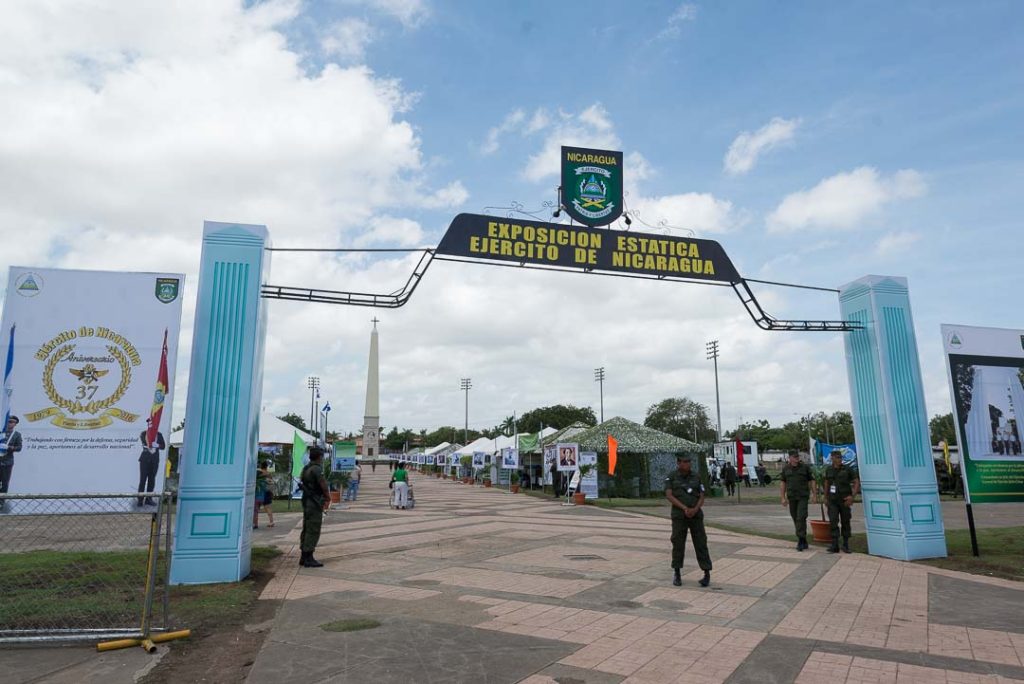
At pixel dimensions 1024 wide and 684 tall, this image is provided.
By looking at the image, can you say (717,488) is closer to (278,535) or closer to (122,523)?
(278,535)

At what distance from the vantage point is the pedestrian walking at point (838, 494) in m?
11.1

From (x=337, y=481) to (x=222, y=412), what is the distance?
16001 mm

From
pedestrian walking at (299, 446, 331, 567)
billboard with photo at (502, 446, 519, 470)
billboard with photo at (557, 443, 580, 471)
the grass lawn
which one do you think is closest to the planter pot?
A: pedestrian walking at (299, 446, 331, 567)

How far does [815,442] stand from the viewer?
70.7ft

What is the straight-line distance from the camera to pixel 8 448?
7641mm

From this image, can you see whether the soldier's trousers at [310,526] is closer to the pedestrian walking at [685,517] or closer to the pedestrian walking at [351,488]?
the pedestrian walking at [685,517]

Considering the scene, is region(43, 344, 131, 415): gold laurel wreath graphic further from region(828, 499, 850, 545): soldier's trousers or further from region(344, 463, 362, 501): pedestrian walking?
region(344, 463, 362, 501): pedestrian walking

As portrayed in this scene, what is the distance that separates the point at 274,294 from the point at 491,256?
3.42 meters

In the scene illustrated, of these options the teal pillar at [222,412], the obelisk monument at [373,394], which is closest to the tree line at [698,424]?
the obelisk monument at [373,394]

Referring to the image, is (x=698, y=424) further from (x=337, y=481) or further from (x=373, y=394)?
(x=337, y=481)

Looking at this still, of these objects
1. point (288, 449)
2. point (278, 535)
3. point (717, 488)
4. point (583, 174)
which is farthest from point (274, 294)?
point (717, 488)

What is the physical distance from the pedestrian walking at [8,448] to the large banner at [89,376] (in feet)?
0.11

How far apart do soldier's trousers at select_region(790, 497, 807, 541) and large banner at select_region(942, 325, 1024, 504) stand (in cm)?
251

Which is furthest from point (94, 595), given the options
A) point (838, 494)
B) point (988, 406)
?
point (988, 406)
